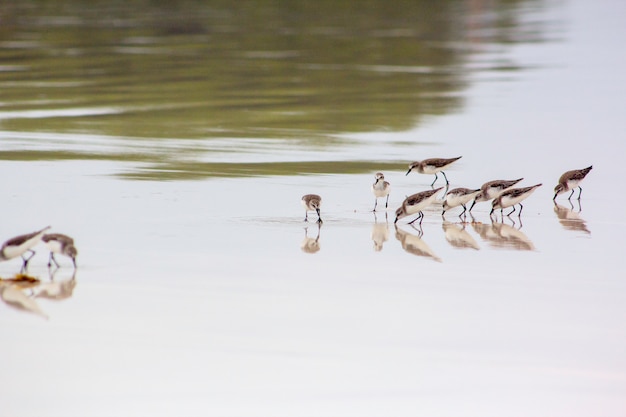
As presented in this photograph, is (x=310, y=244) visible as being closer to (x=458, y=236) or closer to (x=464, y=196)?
(x=458, y=236)

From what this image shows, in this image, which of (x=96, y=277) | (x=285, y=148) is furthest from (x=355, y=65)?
(x=96, y=277)

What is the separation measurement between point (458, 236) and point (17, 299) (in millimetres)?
5028

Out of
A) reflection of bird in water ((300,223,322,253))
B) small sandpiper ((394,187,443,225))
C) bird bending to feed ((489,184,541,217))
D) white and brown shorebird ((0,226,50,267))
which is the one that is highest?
bird bending to feed ((489,184,541,217))

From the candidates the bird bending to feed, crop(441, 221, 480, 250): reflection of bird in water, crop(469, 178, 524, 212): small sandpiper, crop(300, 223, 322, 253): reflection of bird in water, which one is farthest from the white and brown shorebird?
crop(469, 178, 524, 212): small sandpiper

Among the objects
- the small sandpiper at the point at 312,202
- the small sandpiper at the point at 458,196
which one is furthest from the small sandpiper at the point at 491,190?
the small sandpiper at the point at 312,202

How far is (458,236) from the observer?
13.2 metres

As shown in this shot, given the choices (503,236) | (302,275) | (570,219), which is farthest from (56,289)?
(570,219)

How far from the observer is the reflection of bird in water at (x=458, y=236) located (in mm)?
12750

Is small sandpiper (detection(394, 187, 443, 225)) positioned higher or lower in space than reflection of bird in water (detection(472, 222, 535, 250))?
higher

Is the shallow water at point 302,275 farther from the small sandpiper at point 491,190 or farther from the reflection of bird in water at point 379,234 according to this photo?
the small sandpiper at point 491,190

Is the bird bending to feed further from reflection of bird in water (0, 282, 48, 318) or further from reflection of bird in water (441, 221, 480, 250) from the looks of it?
reflection of bird in water (0, 282, 48, 318)

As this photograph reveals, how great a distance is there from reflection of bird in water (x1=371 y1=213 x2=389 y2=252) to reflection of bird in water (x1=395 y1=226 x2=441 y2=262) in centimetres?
13

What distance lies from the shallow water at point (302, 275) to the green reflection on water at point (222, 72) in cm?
22

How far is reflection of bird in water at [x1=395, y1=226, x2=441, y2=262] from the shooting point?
12320 mm
